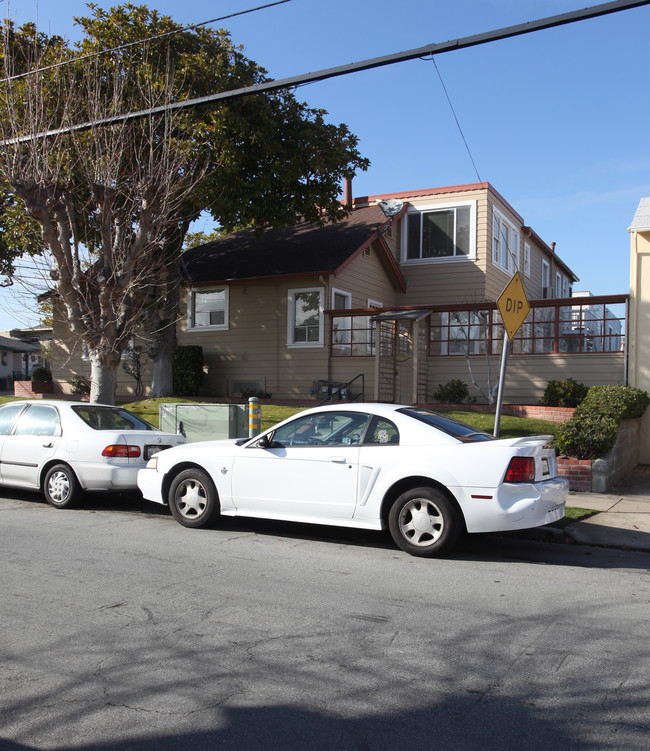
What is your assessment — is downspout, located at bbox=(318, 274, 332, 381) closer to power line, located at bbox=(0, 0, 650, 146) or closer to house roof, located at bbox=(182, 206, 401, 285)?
house roof, located at bbox=(182, 206, 401, 285)

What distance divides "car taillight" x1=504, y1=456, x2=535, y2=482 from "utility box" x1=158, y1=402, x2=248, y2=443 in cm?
746

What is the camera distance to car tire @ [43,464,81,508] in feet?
31.0

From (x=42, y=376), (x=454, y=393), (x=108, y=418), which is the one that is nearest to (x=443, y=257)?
(x=454, y=393)

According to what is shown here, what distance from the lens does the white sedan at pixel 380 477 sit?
22.0ft

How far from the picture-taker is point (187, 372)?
68.6ft

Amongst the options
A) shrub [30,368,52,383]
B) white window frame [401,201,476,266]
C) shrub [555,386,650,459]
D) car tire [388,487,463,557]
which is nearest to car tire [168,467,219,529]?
car tire [388,487,463,557]

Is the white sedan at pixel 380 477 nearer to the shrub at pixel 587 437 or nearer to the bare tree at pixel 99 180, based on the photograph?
the shrub at pixel 587 437

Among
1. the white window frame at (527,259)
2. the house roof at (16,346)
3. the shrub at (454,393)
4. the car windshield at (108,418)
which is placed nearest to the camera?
the car windshield at (108,418)

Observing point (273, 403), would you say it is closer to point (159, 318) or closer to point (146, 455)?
point (159, 318)

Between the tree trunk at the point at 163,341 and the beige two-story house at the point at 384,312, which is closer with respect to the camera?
the beige two-story house at the point at 384,312

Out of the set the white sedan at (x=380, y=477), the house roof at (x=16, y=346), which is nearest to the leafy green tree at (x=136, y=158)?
the white sedan at (x=380, y=477)

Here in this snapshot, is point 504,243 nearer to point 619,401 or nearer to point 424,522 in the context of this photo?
point 619,401

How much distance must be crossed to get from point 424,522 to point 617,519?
3.33 m

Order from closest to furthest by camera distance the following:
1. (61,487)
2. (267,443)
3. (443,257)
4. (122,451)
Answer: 1. (267,443)
2. (122,451)
3. (61,487)
4. (443,257)
